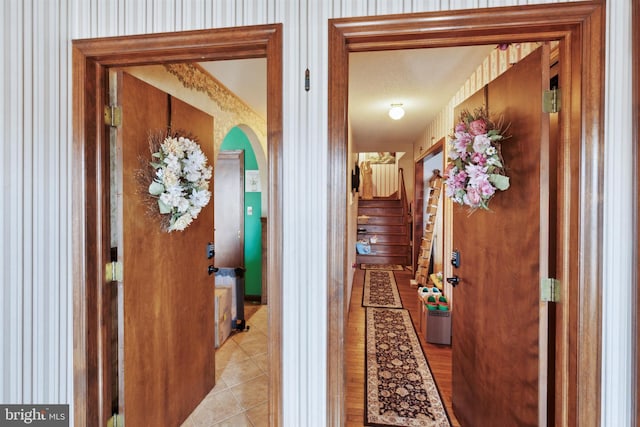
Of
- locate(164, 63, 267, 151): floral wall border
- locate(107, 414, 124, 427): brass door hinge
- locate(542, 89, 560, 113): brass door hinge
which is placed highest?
locate(164, 63, 267, 151): floral wall border

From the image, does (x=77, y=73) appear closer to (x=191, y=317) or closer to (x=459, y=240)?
(x=191, y=317)

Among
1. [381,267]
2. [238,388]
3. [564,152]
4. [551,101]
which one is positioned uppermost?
[551,101]

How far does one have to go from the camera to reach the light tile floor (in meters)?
1.96

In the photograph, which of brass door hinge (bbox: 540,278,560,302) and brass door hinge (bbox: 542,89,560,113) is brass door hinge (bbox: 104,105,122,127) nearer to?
brass door hinge (bbox: 542,89,560,113)

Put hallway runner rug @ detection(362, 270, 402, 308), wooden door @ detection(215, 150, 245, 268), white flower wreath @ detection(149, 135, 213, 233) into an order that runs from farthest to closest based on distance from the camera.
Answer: hallway runner rug @ detection(362, 270, 402, 308), wooden door @ detection(215, 150, 245, 268), white flower wreath @ detection(149, 135, 213, 233)

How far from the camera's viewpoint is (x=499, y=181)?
1391mm

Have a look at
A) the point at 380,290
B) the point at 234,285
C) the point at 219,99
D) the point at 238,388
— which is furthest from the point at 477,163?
the point at 380,290

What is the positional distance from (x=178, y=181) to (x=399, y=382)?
2.32 metres

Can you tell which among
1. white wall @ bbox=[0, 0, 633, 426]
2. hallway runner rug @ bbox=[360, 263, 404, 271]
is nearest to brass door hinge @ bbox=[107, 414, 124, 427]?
white wall @ bbox=[0, 0, 633, 426]

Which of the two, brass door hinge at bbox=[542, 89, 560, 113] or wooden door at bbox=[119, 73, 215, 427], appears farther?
wooden door at bbox=[119, 73, 215, 427]

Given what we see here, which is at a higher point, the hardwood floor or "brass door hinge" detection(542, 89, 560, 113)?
"brass door hinge" detection(542, 89, 560, 113)

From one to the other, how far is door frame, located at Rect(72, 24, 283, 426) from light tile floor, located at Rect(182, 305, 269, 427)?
2.65ft

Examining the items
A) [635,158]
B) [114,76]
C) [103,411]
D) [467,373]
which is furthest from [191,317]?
[635,158]

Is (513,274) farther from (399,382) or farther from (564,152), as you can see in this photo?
(399,382)
